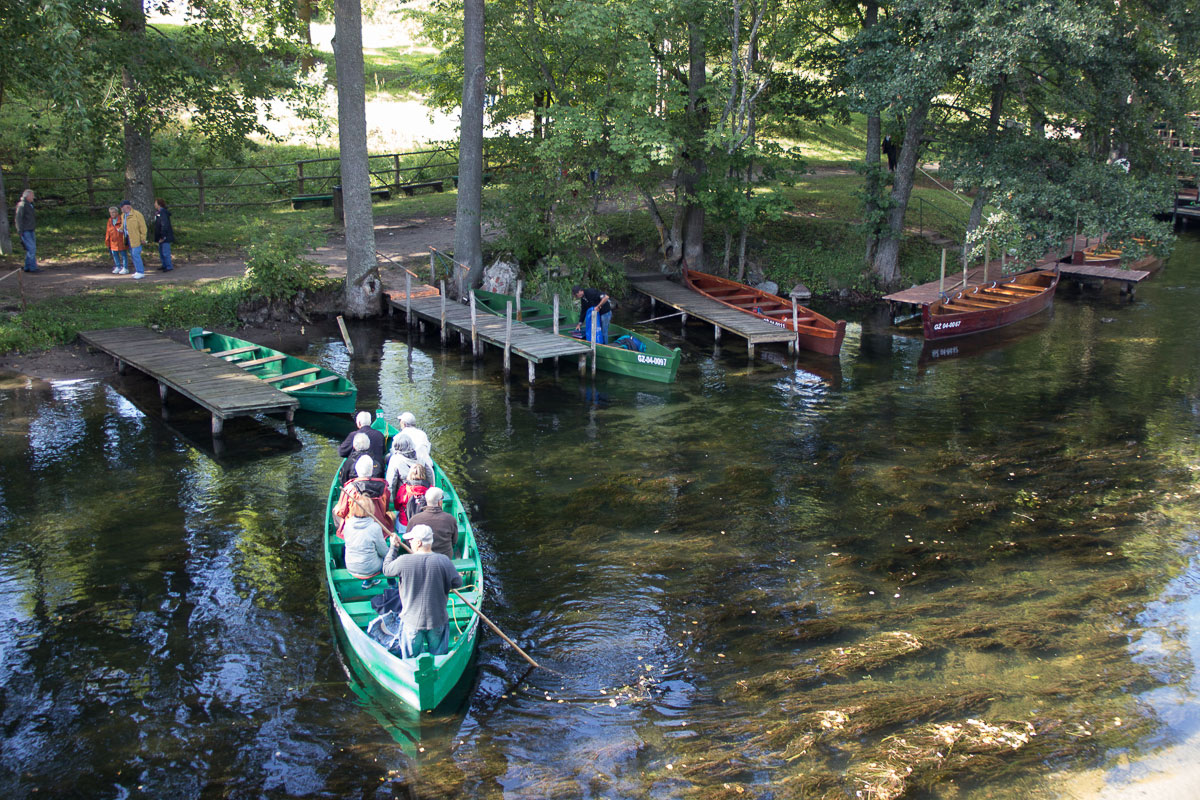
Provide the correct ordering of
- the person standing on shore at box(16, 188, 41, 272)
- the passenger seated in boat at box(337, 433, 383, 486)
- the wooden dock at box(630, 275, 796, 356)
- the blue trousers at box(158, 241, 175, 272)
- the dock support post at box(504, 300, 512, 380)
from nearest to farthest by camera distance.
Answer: the passenger seated in boat at box(337, 433, 383, 486)
the dock support post at box(504, 300, 512, 380)
the person standing on shore at box(16, 188, 41, 272)
the wooden dock at box(630, 275, 796, 356)
the blue trousers at box(158, 241, 175, 272)

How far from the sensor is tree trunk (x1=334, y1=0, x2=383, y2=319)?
22016 mm

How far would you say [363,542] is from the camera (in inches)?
395

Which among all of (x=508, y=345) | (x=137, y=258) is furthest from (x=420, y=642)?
(x=137, y=258)

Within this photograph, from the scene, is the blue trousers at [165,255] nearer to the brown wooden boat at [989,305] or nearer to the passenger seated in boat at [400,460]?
the passenger seated in boat at [400,460]

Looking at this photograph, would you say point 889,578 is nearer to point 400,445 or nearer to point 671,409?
point 400,445

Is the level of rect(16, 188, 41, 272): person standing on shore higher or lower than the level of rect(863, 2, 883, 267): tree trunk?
lower

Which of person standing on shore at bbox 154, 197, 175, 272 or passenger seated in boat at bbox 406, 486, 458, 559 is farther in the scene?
person standing on shore at bbox 154, 197, 175, 272

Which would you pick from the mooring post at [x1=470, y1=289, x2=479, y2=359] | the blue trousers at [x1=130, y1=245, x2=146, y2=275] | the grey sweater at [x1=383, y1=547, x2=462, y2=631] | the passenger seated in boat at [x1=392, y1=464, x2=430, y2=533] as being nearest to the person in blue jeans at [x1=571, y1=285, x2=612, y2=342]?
the mooring post at [x1=470, y1=289, x2=479, y2=359]

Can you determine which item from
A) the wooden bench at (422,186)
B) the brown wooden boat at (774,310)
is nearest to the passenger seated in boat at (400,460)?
the brown wooden boat at (774,310)

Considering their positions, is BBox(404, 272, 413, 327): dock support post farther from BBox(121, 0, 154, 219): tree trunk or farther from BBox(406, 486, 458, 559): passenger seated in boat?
BBox(406, 486, 458, 559): passenger seated in boat

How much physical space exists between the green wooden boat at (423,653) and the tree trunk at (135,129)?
17.6m

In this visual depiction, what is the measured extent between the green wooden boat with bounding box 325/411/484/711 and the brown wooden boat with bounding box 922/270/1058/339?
57.8 ft

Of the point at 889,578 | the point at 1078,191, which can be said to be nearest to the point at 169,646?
the point at 889,578

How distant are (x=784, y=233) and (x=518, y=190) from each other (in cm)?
1059
